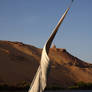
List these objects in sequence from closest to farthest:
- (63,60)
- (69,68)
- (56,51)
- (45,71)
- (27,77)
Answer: (45,71)
(27,77)
(69,68)
(63,60)
(56,51)

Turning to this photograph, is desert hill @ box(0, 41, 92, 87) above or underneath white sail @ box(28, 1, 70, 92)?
underneath

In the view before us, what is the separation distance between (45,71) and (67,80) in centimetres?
4815

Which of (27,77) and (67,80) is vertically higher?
(27,77)

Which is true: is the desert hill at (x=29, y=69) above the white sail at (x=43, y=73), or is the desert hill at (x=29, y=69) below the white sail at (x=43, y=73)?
below

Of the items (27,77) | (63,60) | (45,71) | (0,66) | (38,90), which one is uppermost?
(45,71)

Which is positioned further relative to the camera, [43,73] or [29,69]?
[29,69]

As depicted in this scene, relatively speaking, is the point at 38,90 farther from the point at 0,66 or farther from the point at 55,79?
the point at 55,79

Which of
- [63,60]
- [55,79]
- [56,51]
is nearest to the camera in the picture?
[55,79]

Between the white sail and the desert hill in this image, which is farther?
the desert hill

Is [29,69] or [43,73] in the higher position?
[43,73]

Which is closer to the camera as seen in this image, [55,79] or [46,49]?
[46,49]

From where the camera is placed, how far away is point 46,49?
8.19 meters

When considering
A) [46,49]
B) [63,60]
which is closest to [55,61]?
[63,60]

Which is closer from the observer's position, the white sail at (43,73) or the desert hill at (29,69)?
the white sail at (43,73)
